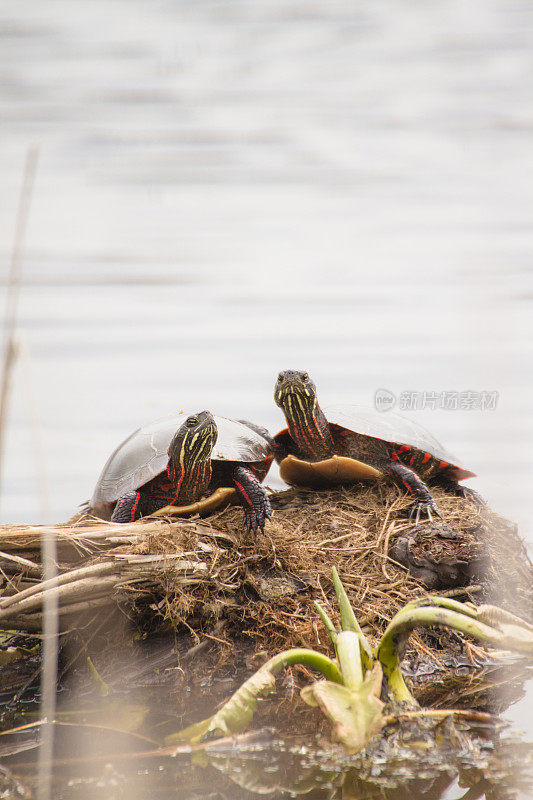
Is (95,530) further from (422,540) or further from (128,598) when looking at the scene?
(422,540)

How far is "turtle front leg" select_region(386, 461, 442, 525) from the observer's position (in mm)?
1849

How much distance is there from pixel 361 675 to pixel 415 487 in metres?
1.01

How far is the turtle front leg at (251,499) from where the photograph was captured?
1.60 metres

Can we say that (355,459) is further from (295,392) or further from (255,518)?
(255,518)

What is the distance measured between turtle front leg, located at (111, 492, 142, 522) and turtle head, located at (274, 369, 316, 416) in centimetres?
57

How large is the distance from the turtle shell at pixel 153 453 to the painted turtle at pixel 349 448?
137 millimetres

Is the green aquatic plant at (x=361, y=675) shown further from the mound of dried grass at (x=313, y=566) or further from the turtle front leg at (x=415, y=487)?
the turtle front leg at (x=415, y=487)

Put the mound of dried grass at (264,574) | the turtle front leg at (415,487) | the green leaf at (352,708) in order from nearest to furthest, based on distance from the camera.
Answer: the green leaf at (352,708) < the mound of dried grass at (264,574) < the turtle front leg at (415,487)

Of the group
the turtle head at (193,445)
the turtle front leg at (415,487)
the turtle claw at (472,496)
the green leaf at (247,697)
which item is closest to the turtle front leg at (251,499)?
the turtle head at (193,445)

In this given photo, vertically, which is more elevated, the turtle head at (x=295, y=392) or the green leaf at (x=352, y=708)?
the turtle head at (x=295, y=392)

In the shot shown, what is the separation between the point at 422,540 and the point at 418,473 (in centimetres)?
55

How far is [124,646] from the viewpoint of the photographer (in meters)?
1.39

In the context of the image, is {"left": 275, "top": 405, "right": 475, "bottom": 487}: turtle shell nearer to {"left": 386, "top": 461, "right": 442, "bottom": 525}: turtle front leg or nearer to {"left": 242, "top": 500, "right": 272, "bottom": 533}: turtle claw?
{"left": 386, "top": 461, "right": 442, "bottom": 525}: turtle front leg

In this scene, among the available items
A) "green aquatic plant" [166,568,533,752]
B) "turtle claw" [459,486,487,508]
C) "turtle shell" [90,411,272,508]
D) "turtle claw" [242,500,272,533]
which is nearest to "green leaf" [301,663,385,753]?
"green aquatic plant" [166,568,533,752]
